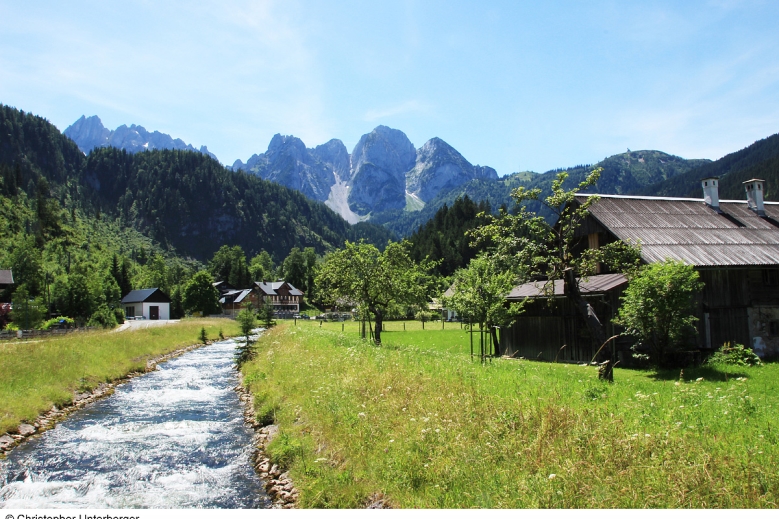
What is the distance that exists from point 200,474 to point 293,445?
2512mm

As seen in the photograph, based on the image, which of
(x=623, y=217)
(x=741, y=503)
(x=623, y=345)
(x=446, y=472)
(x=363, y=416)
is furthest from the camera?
(x=623, y=217)

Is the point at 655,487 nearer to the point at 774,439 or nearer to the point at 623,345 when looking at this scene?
the point at 774,439

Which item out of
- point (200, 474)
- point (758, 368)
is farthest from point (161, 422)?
point (758, 368)

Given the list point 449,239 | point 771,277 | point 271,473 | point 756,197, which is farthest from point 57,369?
point 449,239

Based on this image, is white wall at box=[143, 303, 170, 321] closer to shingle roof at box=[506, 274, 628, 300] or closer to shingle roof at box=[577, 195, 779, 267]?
shingle roof at box=[506, 274, 628, 300]

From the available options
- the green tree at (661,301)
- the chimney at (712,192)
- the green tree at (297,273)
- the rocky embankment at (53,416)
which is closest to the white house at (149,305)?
the green tree at (297,273)

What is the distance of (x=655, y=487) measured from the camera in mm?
6617

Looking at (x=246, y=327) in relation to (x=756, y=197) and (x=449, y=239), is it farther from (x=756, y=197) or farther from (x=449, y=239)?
(x=449, y=239)

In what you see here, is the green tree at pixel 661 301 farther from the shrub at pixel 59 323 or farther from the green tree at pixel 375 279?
the shrub at pixel 59 323

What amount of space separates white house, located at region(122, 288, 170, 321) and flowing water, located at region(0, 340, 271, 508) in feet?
313

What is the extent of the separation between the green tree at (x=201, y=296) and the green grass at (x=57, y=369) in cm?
7122

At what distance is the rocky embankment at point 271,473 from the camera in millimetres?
9950

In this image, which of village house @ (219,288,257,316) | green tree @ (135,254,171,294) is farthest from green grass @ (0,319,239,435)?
green tree @ (135,254,171,294)

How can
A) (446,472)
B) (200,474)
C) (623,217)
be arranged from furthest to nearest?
(623,217) → (200,474) → (446,472)
